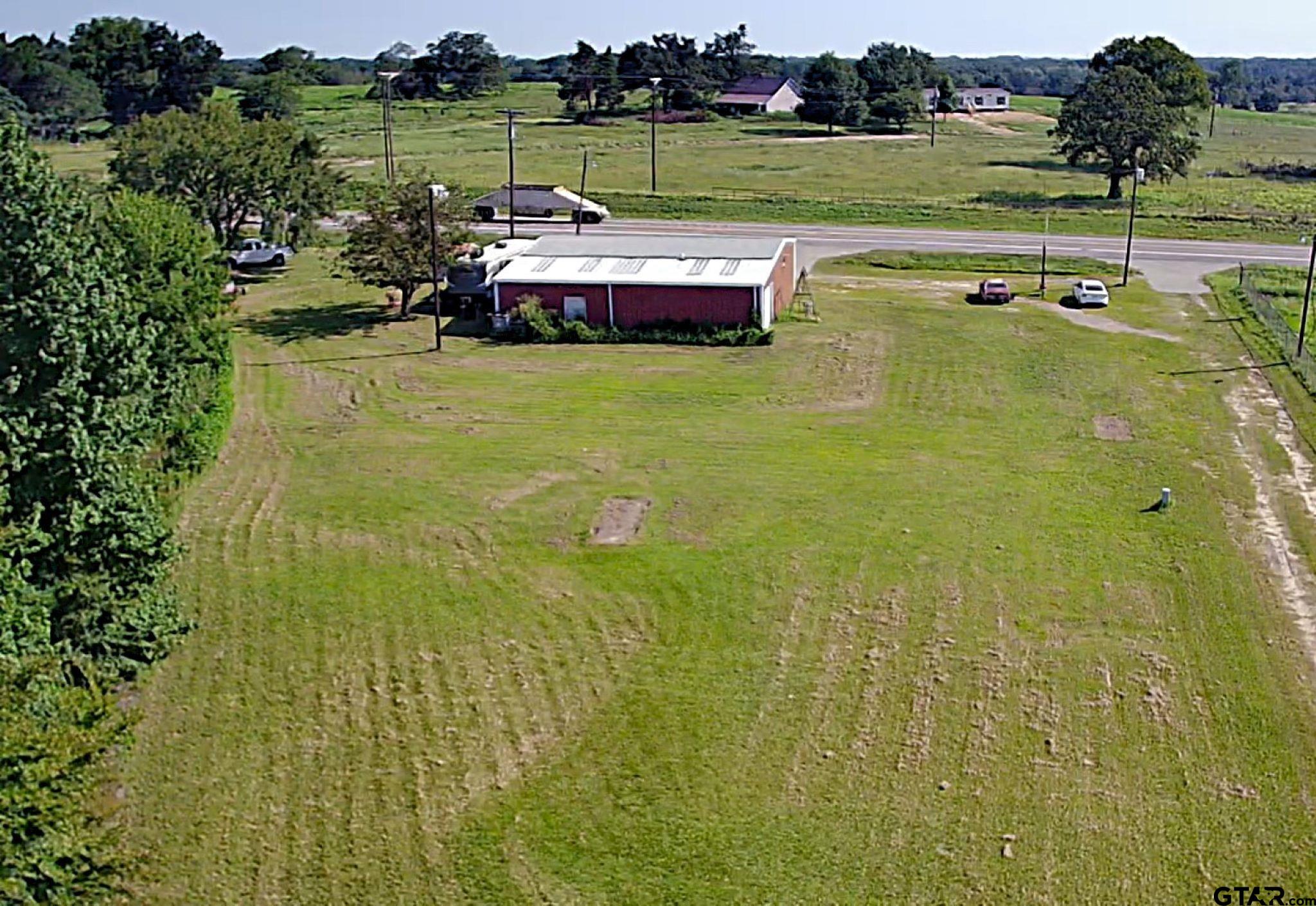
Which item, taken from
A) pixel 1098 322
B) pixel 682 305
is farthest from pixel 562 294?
pixel 1098 322

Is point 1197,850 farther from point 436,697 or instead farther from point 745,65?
point 745,65

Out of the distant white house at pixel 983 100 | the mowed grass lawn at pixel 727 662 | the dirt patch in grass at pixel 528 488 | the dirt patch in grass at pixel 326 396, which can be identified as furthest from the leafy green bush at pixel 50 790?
the distant white house at pixel 983 100

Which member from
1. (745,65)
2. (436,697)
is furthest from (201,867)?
(745,65)

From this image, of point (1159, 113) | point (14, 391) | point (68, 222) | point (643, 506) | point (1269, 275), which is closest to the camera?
point (14, 391)

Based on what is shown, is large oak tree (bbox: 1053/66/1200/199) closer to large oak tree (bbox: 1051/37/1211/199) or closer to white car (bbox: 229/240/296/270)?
large oak tree (bbox: 1051/37/1211/199)

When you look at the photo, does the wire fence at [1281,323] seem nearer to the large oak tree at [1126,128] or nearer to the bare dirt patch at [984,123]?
the large oak tree at [1126,128]
